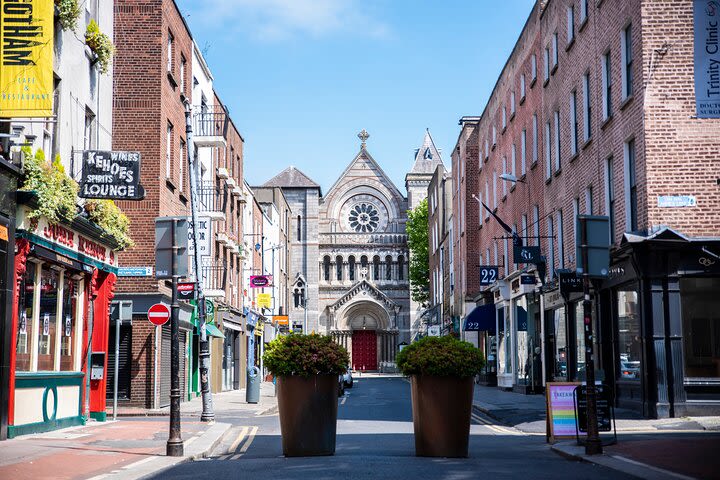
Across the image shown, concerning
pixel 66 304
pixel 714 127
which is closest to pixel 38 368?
pixel 66 304

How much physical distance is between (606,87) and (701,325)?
22.0 feet

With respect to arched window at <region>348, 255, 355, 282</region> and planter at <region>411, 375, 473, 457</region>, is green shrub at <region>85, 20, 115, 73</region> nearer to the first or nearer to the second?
planter at <region>411, 375, 473, 457</region>

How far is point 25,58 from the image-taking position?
15008 millimetres

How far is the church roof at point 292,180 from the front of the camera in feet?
281

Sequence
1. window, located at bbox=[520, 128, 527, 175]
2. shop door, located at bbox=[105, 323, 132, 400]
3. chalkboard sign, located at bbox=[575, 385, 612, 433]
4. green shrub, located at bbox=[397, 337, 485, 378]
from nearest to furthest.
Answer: green shrub, located at bbox=[397, 337, 485, 378]
chalkboard sign, located at bbox=[575, 385, 612, 433]
shop door, located at bbox=[105, 323, 132, 400]
window, located at bbox=[520, 128, 527, 175]

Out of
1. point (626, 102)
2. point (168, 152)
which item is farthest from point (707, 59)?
point (168, 152)

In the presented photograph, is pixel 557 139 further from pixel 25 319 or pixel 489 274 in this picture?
pixel 25 319

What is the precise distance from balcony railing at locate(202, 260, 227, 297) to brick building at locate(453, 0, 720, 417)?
1103cm

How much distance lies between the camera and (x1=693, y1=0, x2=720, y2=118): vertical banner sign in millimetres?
13297

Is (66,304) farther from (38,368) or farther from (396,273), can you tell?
(396,273)

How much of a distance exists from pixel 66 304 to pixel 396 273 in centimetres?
6780

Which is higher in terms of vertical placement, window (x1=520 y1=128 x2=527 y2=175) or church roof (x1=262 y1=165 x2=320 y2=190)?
church roof (x1=262 y1=165 x2=320 y2=190)

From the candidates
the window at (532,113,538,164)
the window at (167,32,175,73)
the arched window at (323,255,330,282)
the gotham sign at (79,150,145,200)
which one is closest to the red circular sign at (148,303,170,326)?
the gotham sign at (79,150,145,200)

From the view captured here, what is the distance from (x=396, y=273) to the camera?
284 ft
